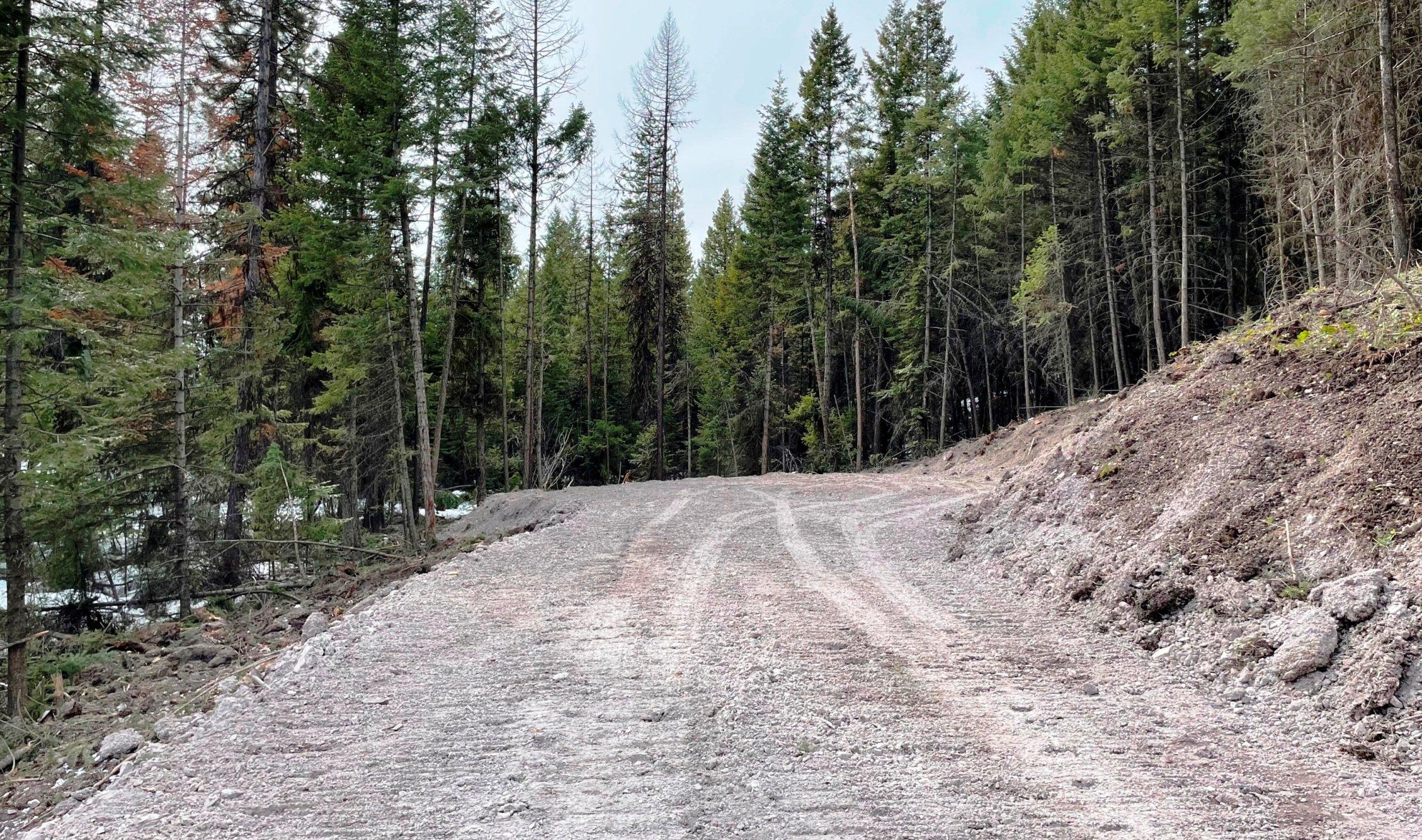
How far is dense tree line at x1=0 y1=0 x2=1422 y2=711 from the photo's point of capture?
804 centimetres

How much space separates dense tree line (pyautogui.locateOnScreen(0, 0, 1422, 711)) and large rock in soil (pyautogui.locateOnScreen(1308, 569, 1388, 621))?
627 centimetres

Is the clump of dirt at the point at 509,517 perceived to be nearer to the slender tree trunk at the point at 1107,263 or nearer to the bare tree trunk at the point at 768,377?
the bare tree trunk at the point at 768,377

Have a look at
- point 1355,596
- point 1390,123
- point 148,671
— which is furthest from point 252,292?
point 1390,123

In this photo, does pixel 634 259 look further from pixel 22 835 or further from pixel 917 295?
pixel 22 835

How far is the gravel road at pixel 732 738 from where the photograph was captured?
2887mm

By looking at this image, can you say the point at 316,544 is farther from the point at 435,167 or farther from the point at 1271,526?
the point at 1271,526

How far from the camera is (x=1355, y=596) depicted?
3.99m

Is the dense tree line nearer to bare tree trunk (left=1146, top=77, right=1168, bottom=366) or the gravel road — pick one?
bare tree trunk (left=1146, top=77, right=1168, bottom=366)

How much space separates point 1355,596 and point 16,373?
1137cm

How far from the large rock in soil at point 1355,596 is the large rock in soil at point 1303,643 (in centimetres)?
6

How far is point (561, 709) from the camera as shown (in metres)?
4.06

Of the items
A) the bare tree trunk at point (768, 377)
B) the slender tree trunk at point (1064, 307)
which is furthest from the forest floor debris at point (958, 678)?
the bare tree trunk at point (768, 377)

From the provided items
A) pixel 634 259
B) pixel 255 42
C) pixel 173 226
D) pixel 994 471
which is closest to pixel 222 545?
pixel 173 226

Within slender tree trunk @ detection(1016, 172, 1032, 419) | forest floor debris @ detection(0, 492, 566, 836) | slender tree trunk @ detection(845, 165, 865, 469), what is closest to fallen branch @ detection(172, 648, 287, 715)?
forest floor debris @ detection(0, 492, 566, 836)
